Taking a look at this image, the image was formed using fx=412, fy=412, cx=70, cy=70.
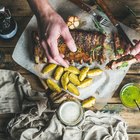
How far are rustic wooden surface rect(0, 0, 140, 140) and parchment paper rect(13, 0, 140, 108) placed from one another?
0.04m

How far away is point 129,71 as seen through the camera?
7.50 feet

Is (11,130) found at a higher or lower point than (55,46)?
lower

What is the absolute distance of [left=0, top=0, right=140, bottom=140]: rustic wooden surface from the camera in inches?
88.6

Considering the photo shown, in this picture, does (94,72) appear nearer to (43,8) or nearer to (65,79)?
(65,79)

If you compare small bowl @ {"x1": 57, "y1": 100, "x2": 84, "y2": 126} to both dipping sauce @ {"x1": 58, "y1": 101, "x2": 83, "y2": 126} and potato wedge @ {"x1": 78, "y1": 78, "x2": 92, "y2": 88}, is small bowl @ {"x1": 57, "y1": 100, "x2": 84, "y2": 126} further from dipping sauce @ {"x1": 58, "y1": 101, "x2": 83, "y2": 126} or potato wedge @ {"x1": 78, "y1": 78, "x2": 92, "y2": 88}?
potato wedge @ {"x1": 78, "y1": 78, "x2": 92, "y2": 88}

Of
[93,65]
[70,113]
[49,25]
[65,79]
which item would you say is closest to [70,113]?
[70,113]

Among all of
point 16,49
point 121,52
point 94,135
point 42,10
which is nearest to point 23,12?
point 16,49

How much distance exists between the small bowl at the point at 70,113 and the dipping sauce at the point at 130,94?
29 centimetres

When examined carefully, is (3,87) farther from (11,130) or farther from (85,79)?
(85,79)

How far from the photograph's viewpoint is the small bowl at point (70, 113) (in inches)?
81.0

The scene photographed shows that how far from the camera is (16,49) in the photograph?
2289 mm

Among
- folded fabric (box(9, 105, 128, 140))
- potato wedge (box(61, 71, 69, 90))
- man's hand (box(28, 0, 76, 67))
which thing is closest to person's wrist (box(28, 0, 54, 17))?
man's hand (box(28, 0, 76, 67))

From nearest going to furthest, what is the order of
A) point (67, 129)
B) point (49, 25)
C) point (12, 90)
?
point (49, 25)
point (67, 129)
point (12, 90)

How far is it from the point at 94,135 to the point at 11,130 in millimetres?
442
